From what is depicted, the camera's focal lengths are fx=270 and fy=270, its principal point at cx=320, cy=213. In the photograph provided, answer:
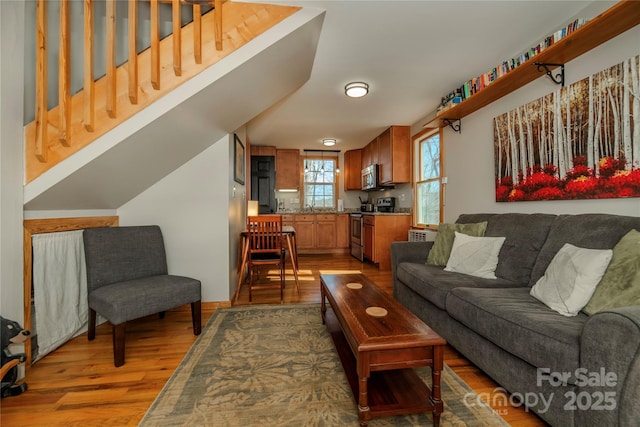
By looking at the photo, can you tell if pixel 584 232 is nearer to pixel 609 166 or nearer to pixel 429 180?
pixel 609 166

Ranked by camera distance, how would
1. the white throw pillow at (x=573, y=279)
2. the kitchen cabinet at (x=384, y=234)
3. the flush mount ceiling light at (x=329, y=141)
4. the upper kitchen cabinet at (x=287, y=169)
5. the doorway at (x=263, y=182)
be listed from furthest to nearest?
the upper kitchen cabinet at (x=287, y=169) → the doorway at (x=263, y=182) → the flush mount ceiling light at (x=329, y=141) → the kitchen cabinet at (x=384, y=234) → the white throw pillow at (x=573, y=279)

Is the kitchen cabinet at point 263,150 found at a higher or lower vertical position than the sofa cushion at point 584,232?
higher

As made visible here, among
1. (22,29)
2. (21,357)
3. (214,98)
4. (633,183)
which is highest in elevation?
(22,29)

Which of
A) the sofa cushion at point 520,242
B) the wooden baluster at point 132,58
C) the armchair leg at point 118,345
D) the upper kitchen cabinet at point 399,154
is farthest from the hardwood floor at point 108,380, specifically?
the upper kitchen cabinet at point 399,154

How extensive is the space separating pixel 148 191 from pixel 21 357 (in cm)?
159

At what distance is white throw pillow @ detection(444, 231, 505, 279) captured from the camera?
2.12m

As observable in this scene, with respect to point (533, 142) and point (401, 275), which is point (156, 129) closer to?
point (401, 275)

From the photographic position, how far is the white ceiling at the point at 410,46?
1869 millimetres

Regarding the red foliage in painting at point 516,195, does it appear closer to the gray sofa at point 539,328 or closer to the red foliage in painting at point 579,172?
the gray sofa at point 539,328

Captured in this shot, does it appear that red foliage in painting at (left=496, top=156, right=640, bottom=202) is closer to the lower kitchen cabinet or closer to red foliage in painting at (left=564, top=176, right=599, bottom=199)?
red foliage in painting at (left=564, top=176, right=599, bottom=199)

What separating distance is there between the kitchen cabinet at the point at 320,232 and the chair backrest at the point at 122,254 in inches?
140

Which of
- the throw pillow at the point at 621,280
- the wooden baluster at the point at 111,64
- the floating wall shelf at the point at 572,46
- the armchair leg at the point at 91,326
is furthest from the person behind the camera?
the armchair leg at the point at 91,326

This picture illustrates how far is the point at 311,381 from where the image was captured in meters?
1.53

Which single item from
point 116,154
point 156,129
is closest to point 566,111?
point 156,129
